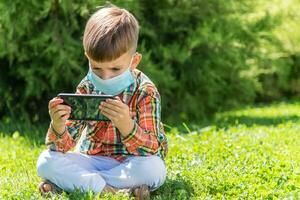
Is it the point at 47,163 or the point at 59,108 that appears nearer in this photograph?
the point at 59,108

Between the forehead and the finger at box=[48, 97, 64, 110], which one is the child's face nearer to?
the forehead

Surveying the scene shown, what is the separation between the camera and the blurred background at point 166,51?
815 cm

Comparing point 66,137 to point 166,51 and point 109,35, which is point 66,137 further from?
point 166,51

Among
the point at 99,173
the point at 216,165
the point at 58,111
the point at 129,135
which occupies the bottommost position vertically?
the point at 216,165

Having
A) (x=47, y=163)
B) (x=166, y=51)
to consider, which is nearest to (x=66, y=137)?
(x=47, y=163)

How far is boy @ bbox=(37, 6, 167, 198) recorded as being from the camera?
4.50 m

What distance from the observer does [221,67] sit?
30.9ft

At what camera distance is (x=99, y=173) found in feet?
15.3

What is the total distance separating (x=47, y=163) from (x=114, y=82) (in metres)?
0.69

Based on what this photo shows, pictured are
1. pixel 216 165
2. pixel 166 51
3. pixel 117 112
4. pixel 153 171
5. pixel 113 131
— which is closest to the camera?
pixel 117 112

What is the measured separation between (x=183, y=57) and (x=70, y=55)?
1493mm

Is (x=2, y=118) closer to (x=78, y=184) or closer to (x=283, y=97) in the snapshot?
(x=78, y=184)

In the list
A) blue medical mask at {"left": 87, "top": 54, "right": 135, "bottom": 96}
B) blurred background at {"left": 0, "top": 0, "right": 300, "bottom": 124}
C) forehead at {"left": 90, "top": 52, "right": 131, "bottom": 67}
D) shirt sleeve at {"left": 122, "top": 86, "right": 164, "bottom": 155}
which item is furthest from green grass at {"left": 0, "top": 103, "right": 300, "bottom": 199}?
blurred background at {"left": 0, "top": 0, "right": 300, "bottom": 124}

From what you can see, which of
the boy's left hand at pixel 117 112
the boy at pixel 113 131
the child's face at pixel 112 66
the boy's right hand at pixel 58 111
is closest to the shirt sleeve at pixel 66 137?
the boy at pixel 113 131
